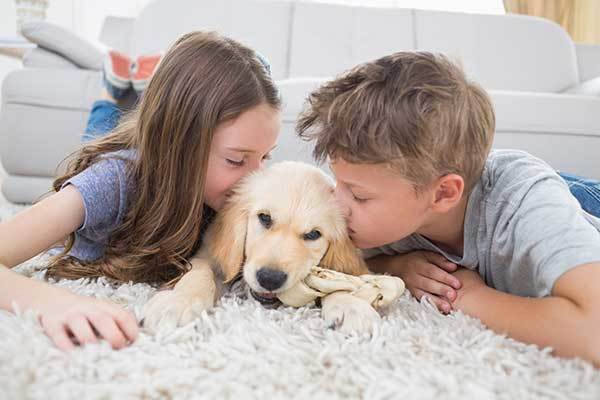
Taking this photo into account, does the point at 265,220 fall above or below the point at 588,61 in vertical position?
below

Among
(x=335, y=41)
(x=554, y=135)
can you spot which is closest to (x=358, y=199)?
(x=554, y=135)

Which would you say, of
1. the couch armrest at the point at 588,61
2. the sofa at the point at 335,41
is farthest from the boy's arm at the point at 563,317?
the couch armrest at the point at 588,61

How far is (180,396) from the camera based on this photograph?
2.46ft

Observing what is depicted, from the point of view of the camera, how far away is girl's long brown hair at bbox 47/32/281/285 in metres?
1.41

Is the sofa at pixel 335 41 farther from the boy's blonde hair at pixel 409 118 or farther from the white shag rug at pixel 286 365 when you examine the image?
the white shag rug at pixel 286 365

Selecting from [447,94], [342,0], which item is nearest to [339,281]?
[447,94]

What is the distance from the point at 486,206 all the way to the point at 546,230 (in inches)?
8.9

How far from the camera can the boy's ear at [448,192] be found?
1218 millimetres

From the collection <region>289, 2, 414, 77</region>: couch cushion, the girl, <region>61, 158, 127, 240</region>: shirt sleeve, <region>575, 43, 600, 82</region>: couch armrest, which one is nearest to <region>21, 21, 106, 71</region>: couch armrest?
<region>289, 2, 414, 77</region>: couch cushion

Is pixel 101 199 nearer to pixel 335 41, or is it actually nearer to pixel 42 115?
pixel 42 115

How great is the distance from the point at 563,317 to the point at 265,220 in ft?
2.17

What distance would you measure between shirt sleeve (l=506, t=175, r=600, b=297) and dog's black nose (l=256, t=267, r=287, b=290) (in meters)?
0.52

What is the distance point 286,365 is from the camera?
863mm

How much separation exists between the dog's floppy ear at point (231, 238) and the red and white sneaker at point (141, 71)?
133 cm
